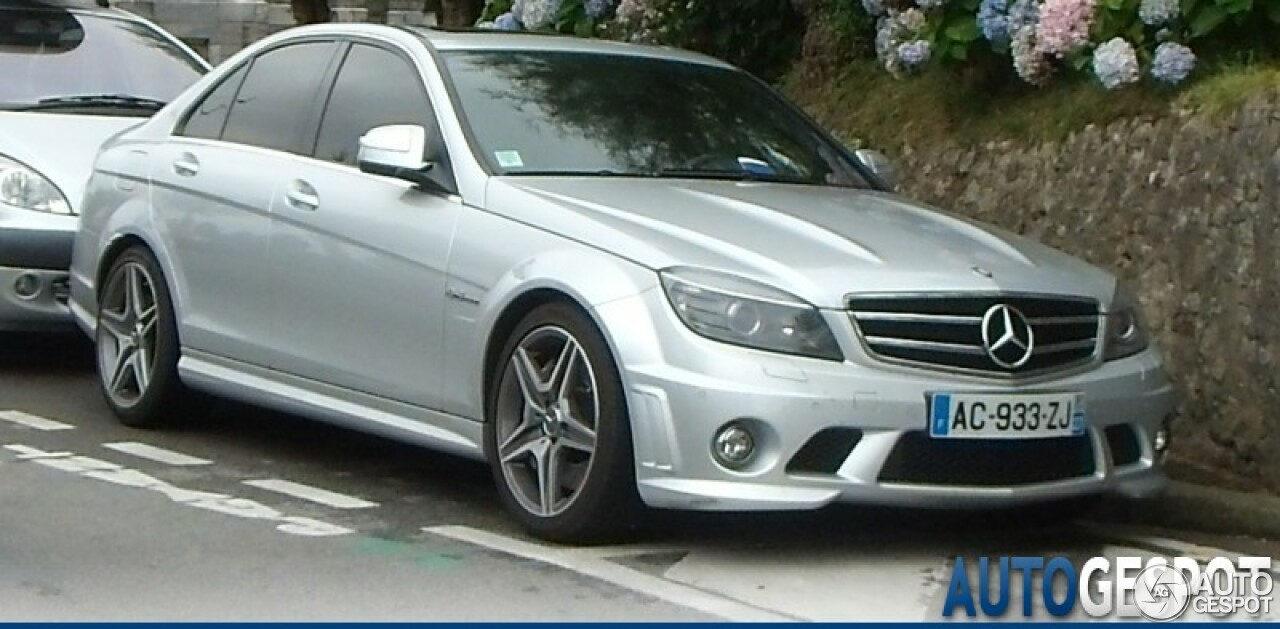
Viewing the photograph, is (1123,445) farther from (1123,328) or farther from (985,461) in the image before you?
(985,461)

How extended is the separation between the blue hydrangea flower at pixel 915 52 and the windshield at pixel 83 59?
3.57m

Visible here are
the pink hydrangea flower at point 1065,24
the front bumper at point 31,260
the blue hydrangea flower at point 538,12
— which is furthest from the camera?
the blue hydrangea flower at point 538,12

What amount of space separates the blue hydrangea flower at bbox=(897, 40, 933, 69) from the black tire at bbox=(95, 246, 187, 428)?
136 inches

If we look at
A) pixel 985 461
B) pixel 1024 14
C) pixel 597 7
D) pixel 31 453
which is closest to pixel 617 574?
pixel 985 461

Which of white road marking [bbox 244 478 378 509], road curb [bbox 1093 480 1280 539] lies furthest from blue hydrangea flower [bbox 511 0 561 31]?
road curb [bbox 1093 480 1280 539]

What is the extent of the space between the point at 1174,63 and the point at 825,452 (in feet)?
10.1

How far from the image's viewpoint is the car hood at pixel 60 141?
984 cm

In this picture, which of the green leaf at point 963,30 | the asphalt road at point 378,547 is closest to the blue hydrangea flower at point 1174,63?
the green leaf at point 963,30

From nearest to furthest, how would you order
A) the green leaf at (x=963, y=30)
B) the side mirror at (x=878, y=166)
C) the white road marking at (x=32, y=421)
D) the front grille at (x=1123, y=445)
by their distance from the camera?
the front grille at (x=1123, y=445), the side mirror at (x=878, y=166), the white road marking at (x=32, y=421), the green leaf at (x=963, y=30)

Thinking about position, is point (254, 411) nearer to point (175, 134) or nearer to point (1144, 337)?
point (175, 134)

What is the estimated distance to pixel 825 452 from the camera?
623 centimetres

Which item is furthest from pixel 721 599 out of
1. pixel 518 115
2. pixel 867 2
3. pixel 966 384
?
pixel 867 2

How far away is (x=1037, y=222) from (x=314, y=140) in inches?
118

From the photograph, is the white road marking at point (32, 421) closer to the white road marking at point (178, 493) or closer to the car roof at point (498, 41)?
the white road marking at point (178, 493)
